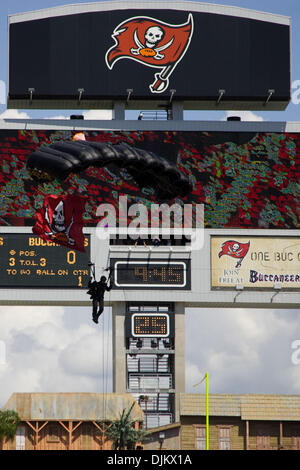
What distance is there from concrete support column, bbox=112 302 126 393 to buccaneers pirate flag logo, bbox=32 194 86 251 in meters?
24.5

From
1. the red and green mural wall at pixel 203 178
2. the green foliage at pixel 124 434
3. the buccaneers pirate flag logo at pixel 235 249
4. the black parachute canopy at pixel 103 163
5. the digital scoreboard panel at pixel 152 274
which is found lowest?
the green foliage at pixel 124 434

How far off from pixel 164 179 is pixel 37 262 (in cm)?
2682

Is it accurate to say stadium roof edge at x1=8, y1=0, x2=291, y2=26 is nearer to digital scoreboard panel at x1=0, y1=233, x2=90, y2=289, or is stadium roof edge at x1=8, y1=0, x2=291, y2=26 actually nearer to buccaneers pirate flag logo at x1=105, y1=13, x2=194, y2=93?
buccaneers pirate flag logo at x1=105, y1=13, x2=194, y2=93

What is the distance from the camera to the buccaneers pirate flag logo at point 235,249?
82.0 m

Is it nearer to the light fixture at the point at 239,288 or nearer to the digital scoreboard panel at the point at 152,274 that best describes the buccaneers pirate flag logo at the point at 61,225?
the digital scoreboard panel at the point at 152,274

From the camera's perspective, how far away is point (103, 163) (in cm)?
5312

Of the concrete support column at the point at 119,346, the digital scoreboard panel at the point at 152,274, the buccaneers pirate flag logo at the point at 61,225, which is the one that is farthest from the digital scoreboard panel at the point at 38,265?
the buccaneers pirate flag logo at the point at 61,225

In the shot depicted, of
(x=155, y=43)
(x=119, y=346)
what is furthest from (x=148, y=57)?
(x=119, y=346)

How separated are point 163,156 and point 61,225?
2560 cm

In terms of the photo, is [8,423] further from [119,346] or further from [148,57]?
[148,57]

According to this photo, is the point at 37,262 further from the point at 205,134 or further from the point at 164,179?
the point at 164,179

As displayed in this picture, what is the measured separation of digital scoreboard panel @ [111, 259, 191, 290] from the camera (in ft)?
266

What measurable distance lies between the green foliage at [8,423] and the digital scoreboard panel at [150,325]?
10.8 meters
